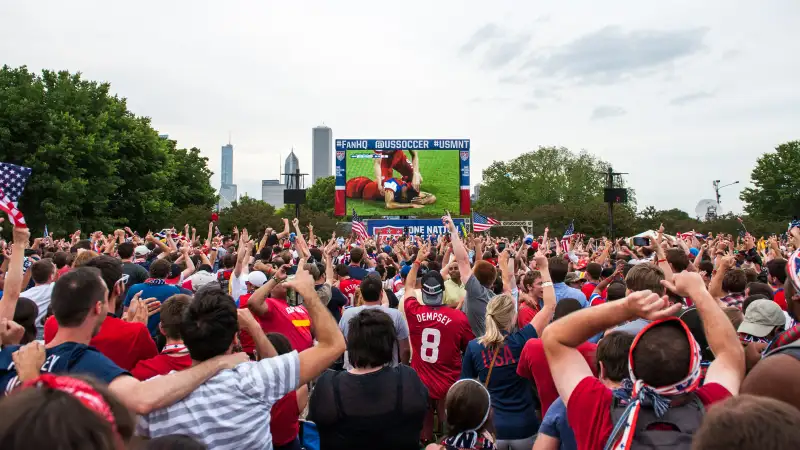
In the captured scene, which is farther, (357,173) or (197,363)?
(357,173)

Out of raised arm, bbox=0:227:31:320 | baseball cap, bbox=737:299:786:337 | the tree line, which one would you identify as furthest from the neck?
the tree line

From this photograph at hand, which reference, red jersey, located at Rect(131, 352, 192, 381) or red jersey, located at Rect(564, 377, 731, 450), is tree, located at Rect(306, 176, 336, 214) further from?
red jersey, located at Rect(564, 377, 731, 450)

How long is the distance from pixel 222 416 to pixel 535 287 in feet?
14.8

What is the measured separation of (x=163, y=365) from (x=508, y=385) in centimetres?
252

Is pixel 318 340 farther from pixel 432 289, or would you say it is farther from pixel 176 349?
pixel 432 289

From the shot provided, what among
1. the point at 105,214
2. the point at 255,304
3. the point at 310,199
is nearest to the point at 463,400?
the point at 255,304

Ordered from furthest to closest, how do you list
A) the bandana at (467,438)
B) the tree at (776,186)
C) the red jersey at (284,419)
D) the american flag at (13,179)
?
the tree at (776,186), the american flag at (13,179), the red jersey at (284,419), the bandana at (467,438)

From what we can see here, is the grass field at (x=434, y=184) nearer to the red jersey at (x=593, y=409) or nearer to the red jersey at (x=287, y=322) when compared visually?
the red jersey at (x=287, y=322)

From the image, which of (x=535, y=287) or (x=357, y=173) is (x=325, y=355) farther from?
(x=357, y=173)

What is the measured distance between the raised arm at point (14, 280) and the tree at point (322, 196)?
96862mm

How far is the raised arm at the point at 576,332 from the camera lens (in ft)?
8.50

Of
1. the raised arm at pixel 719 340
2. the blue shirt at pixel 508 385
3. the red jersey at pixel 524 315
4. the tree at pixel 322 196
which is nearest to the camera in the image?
the raised arm at pixel 719 340

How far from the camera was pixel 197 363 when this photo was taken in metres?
3.25

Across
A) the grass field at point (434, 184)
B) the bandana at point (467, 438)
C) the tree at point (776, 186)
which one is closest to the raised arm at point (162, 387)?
the bandana at point (467, 438)
